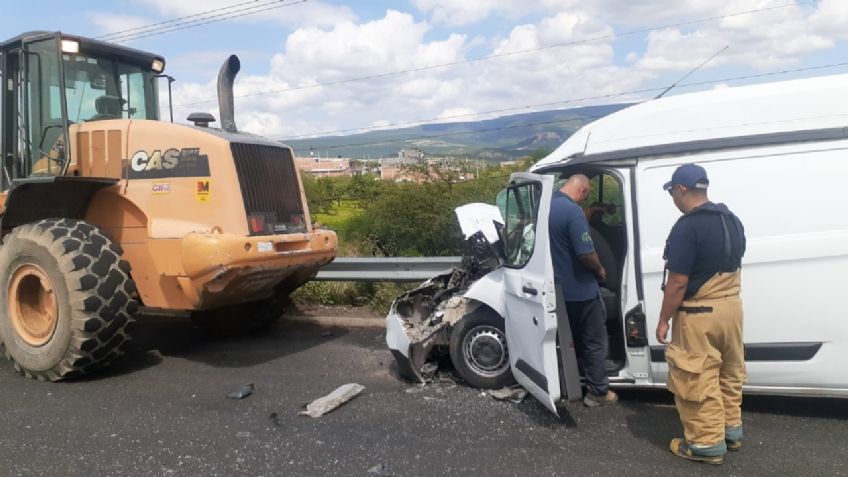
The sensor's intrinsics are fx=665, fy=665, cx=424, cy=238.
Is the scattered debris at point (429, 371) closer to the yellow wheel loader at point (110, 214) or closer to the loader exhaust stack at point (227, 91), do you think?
the yellow wheel loader at point (110, 214)

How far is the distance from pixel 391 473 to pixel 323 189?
16153 mm

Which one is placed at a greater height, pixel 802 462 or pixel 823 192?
pixel 823 192

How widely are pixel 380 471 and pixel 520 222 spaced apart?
219 cm

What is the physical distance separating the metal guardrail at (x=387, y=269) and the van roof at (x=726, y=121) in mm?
2927

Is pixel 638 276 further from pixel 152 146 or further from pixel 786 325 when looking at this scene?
pixel 152 146

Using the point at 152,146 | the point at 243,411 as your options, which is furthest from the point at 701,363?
the point at 152,146

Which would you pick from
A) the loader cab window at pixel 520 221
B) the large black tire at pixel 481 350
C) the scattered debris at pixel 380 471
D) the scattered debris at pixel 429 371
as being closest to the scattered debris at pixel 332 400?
the scattered debris at pixel 429 371

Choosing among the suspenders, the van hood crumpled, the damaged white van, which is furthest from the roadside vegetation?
the suspenders

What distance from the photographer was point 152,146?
6.22 metres

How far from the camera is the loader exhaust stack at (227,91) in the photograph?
6.80m

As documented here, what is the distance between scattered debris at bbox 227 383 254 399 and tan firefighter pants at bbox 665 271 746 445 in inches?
133

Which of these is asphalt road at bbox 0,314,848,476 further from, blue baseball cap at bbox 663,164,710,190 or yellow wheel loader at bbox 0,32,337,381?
blue baseball cap at bbox 663,164,710,190

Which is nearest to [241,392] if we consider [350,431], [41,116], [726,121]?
[350,431]

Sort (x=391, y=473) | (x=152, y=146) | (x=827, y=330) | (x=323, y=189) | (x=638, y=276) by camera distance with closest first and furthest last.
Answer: (x=391, y=473) → (x=827, y=330) → (x=638, y=276) → (x=152, y=146) → (x=323, y=189)
